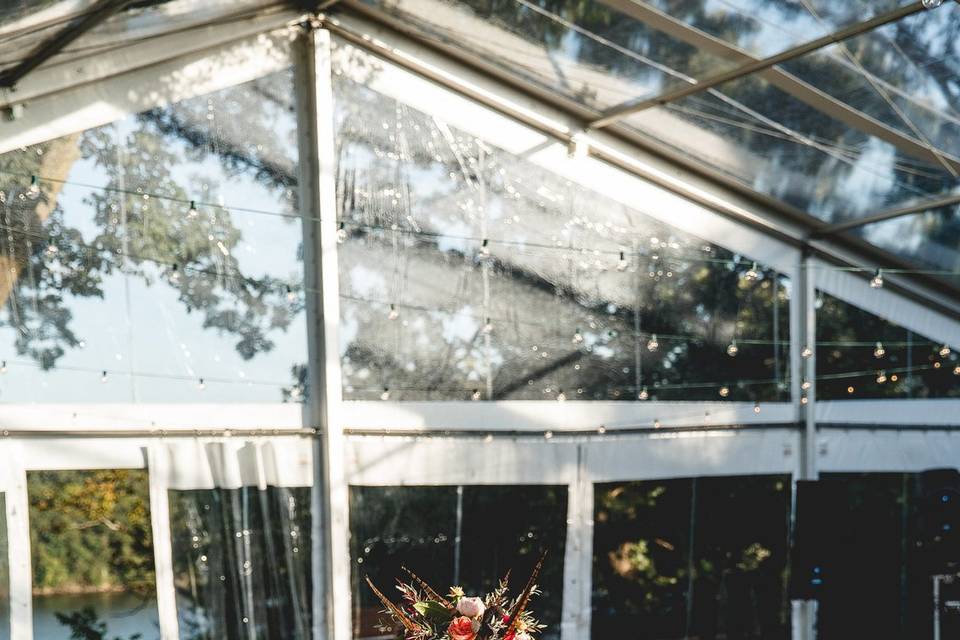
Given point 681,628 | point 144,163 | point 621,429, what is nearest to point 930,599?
point 681,628

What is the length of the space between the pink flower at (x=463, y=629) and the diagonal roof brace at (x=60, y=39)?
387 centimetres

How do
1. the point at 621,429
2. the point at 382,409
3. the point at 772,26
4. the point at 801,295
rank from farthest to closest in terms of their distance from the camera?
the point at 801,295
the point at 621,429
the point at 382,409
the point at 772,26

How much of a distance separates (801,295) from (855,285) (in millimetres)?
476

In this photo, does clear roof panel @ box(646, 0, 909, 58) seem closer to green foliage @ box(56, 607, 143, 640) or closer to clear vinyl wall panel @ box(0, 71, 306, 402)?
clear vinyl wall panel @ box(0, 71, 306, 402)

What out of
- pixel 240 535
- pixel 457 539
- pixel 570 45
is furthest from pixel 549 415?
pixel 570 45

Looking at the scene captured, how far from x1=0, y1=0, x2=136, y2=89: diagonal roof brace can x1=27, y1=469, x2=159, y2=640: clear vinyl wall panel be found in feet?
7.68

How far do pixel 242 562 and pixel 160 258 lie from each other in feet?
6.81

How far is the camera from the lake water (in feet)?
23.0

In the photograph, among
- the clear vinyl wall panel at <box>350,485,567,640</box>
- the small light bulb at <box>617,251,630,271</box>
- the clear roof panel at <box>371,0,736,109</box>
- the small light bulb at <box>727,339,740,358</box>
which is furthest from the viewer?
the small light bulb at <box>727,339,740,358</box>

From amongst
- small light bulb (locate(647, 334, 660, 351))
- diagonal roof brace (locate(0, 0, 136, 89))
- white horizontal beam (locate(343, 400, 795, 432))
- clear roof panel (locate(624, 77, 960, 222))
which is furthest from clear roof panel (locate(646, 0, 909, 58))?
diagonal roof brace (locate(0, 0, 136, 89))

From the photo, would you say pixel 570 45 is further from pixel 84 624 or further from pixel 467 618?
pixel 84 624

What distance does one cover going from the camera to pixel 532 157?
29.0ft

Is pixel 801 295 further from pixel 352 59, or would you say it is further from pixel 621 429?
pixel 352 59

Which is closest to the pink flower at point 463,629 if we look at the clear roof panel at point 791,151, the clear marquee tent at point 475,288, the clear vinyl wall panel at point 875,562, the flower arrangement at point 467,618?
the flower arrangement at point 467,618
